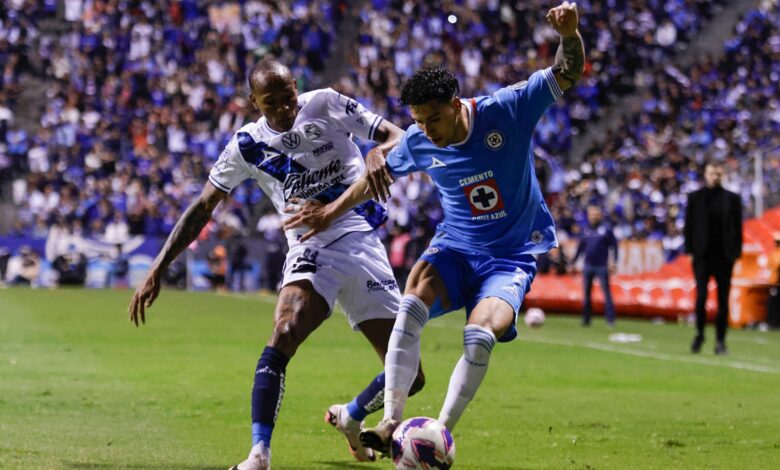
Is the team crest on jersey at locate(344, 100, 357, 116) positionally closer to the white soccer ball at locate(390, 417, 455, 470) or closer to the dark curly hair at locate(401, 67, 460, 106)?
the dark curly hair at locate(401, 67, 460, 106)

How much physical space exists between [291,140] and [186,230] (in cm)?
83

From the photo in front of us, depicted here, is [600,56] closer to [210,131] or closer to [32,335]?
[210,131]

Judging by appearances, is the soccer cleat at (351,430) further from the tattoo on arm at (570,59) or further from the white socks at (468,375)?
the tattoo on arm at (570,59)

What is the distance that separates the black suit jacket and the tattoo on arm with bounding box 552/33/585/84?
31.8 feet

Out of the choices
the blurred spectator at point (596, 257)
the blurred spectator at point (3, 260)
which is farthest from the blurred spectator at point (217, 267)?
the blurred spectator at point (596, 257)

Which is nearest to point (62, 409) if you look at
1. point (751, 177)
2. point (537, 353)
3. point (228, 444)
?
point (228, 444)

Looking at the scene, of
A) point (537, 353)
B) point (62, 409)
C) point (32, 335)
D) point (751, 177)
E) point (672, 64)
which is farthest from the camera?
point (672, 64)

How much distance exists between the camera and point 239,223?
3444 centimetres

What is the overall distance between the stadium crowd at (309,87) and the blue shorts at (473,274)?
926 inches

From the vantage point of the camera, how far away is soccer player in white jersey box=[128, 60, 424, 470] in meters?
7.57

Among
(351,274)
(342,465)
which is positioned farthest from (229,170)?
(342,465)

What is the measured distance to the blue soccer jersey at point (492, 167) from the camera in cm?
718

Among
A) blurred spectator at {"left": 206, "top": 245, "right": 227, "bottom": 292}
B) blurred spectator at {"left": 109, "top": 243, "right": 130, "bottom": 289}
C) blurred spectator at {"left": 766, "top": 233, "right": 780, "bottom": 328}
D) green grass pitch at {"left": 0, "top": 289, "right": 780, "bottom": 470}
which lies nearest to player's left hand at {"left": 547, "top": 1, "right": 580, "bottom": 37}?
green grass pitch at {"left": 0, "top": 289, "right": 780, "bottom": 470}

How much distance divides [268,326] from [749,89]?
21.7m
